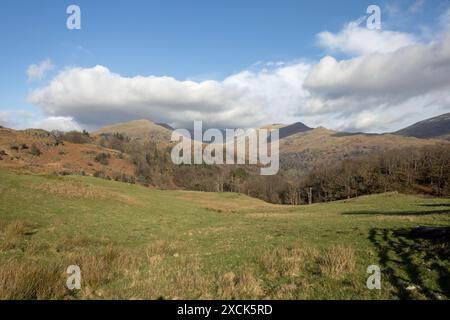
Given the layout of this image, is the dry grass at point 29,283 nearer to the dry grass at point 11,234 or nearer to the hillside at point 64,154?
the dry grass at point 11,234

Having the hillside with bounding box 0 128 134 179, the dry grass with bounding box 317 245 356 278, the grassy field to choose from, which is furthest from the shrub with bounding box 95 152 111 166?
the dry grass with bounding box 317 245 356 278

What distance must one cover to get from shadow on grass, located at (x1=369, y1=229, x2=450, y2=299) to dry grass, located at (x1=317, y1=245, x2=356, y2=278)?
98cm

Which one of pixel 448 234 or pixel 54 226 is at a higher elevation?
pixel 448 234

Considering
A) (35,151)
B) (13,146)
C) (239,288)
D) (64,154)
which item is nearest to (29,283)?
(239,288)

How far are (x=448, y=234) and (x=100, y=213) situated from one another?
27.1 meters

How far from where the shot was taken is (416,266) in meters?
9.25

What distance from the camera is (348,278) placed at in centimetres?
870

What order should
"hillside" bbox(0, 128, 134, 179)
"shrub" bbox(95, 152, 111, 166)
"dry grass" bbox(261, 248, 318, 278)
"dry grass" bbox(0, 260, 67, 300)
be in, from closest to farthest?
"dry grass" bbox(0, 260, 67, 300) → "dry grass" bbox(261, 248, 318, 278) → "hillside" bbox(0, 128, 134, 179) → "shrub" bbox(95, 152, 111, 166)

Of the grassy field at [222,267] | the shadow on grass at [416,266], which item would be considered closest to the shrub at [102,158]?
the grassy field at [222,267]

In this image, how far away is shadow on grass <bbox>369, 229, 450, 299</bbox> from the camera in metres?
7.46

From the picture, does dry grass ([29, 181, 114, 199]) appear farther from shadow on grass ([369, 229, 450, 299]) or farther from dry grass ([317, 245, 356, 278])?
shadow on grass ([369, 229, 450, 299])

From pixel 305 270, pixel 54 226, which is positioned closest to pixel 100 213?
pixel 54 226

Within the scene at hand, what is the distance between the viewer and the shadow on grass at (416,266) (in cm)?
746
